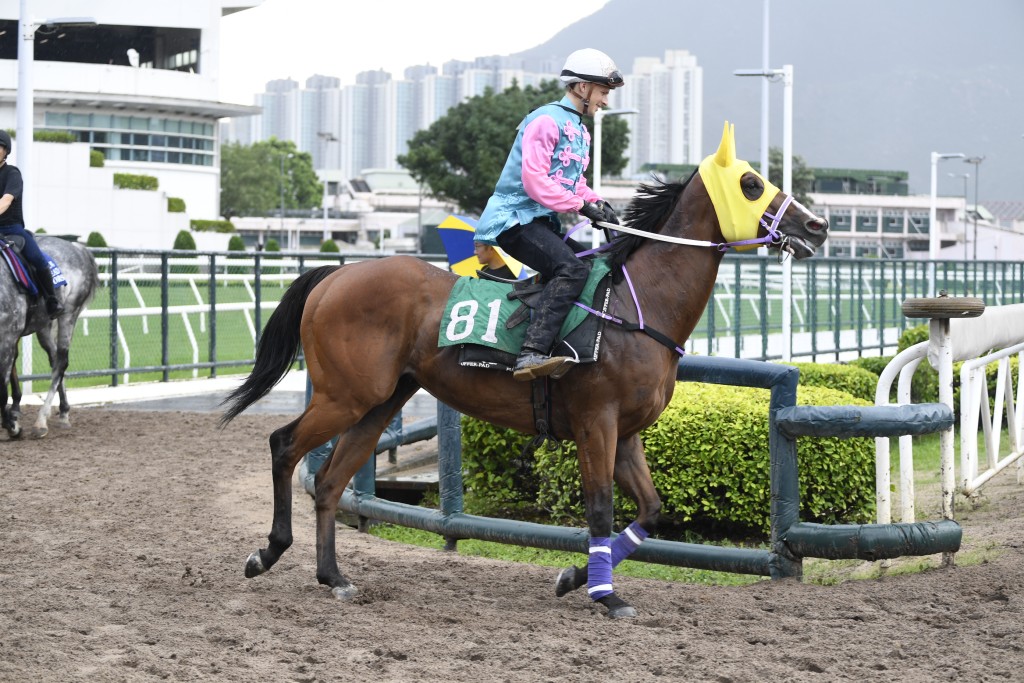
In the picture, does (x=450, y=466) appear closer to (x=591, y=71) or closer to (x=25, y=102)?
(x=591, y=71)

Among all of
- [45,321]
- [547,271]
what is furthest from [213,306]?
[547,271]

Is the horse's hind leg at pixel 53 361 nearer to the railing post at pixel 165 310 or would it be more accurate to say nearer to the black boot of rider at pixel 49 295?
the black boot of rider at pixel 49 295

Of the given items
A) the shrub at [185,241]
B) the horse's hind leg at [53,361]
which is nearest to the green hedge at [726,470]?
the horse's hind leg at [53,361]

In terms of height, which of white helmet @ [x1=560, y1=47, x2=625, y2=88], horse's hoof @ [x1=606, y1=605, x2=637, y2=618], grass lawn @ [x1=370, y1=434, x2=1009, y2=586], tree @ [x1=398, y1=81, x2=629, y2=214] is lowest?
grass lawn @ [x1=370, y1=434, x2=1009, y2=586]

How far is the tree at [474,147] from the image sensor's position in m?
70.5

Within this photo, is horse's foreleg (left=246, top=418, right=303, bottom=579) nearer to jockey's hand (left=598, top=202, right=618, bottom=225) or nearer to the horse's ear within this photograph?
jockey's hand (left=598, top=202, right=618, bottom=225)

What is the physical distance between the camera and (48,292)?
35.7 feet

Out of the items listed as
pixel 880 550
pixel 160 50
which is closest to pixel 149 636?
pixel 880 550

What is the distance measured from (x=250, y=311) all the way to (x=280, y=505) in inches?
544

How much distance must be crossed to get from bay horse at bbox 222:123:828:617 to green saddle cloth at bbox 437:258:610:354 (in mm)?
94

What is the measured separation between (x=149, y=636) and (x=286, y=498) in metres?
1.15

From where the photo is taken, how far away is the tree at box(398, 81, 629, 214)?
70.5 metres

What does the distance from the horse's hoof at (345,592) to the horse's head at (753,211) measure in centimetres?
230

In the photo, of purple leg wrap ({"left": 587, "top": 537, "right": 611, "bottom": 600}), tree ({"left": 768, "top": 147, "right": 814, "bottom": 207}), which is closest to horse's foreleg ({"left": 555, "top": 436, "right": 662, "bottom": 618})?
purple leg wrap ({"left": 587, "top": 537, "right": 611, "bottom": 600})
